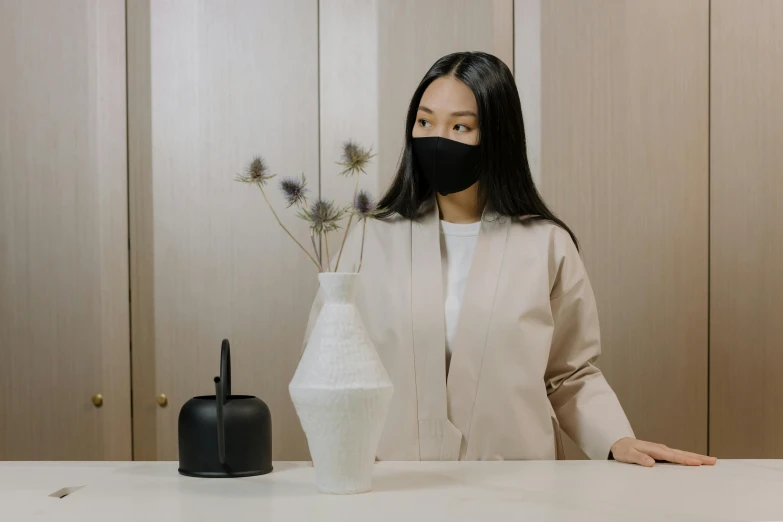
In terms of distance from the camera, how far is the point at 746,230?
235cm

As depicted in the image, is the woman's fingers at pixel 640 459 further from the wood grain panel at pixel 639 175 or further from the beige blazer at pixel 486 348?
the wood grain panel at pixel 639 175

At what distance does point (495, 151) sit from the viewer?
1.70 m

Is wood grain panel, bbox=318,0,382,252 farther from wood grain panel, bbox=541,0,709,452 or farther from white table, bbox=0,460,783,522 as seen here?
white table, bbox=0,460,783,522

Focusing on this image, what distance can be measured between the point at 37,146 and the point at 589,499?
6.26ft

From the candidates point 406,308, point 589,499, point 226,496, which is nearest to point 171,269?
point 406,308

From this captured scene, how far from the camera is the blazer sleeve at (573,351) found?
165 centimetres

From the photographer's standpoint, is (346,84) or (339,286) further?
(346,84)

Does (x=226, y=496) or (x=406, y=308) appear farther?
(x=406, y=308)

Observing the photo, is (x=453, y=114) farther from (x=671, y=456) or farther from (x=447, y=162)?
(x=671, y=456)

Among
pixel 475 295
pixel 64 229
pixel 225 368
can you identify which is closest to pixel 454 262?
pixel 475 295

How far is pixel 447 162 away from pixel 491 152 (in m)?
0.10

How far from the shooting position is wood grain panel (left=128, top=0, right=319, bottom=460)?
2.37m

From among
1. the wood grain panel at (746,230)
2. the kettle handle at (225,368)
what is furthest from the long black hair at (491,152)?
the wood grain panel at (746,230)

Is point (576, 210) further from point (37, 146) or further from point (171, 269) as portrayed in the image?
point (37, 146)
